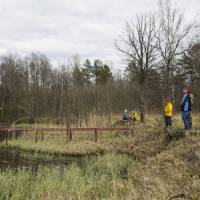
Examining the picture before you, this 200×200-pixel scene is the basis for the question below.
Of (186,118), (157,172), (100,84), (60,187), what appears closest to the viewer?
(60,187)

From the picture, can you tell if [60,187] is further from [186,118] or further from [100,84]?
[100,84]

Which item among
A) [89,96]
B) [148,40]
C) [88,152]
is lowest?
[88,152]

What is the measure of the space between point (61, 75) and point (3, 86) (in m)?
11.5

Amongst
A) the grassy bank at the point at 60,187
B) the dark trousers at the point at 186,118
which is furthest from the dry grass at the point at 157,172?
the dark trousers at the point at 186,118

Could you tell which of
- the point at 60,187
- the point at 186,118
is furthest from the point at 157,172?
the point at 186,118

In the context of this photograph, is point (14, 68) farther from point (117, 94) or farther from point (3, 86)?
point (117, 94)

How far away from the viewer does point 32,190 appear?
7.97 meters

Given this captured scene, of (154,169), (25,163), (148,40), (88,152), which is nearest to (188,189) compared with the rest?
(154,169)

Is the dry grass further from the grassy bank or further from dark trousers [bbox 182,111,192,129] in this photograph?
dark trousers [bbox 182,111,192,129]

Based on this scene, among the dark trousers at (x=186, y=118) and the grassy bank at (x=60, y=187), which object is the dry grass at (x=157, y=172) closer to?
the grassy bank at (x=60, y=187)

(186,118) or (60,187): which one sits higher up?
(186,118)

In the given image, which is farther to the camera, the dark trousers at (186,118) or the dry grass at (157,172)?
the dark trousers at (186,118)

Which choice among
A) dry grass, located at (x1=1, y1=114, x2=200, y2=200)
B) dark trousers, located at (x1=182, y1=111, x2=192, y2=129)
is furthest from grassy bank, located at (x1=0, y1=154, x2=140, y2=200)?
dark trousers, located at (x1=182, y1=111, x2=192, y2=129)

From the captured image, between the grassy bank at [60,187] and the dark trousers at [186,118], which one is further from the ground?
the dark trousers at [186,118]
